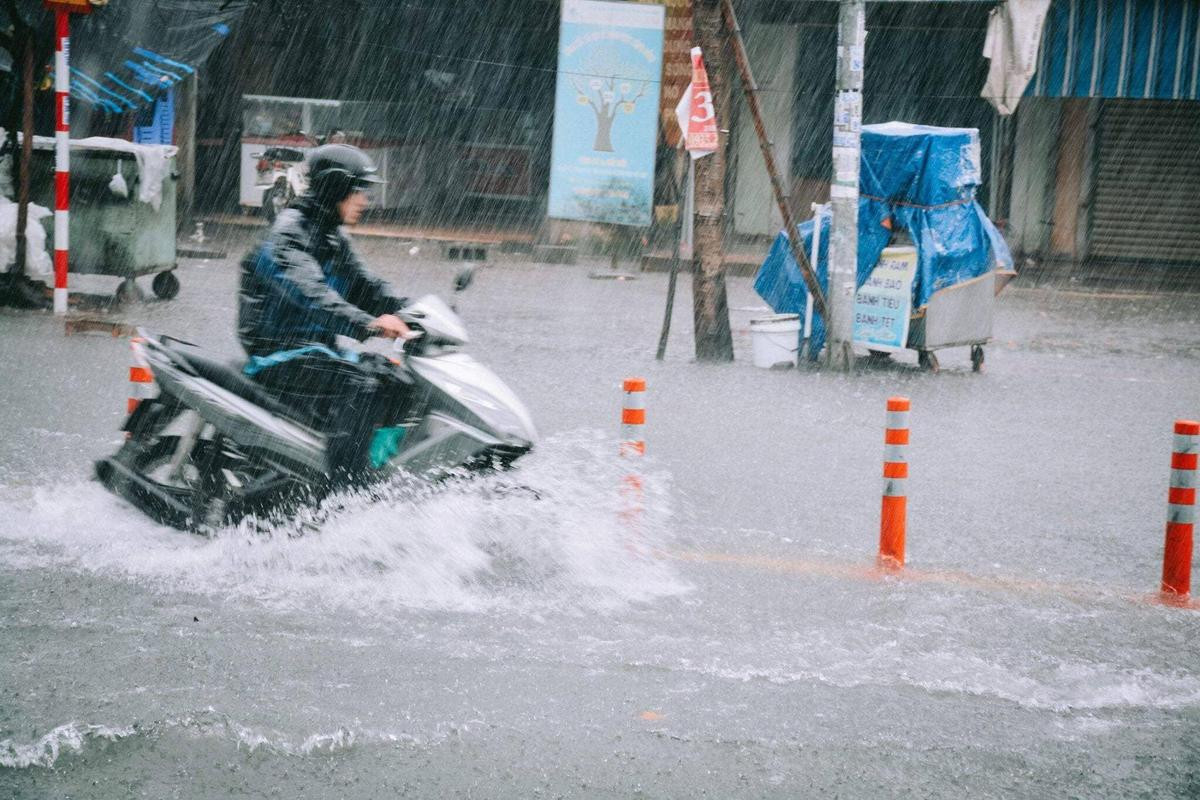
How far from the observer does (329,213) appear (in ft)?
19.9

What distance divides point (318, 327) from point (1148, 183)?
1871cm

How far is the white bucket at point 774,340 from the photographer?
503 inches

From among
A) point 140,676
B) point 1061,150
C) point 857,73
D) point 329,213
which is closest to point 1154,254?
point 1061,150

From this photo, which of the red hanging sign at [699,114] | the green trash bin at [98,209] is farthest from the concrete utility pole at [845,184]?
the green trash bin at [98,209]

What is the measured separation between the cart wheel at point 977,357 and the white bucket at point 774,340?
1656 millimetres

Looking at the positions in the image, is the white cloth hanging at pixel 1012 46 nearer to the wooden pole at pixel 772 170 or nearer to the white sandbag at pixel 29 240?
the wooden pole at pixel 772 170

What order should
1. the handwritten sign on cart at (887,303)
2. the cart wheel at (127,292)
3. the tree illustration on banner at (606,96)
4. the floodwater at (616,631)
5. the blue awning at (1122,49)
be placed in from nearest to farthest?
the floodwater at (616,631), the handwritten sign on cart at (887,303), the cart wheel at (127,292), the blue awning at (1122,49), the tree illustration on banner at (606,96)

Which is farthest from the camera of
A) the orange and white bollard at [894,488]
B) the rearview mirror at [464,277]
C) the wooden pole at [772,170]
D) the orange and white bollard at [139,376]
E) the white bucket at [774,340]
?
the white bucket at [774,340]

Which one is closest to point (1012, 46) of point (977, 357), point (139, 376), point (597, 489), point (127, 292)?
point (977, 357)

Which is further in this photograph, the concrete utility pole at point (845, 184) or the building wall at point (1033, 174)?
the building wall at point (1033, 174)

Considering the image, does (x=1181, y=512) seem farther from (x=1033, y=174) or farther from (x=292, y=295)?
(x=1033, y=174)

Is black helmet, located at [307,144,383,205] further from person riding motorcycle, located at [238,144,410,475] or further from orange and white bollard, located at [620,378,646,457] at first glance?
orange and white bollard, located at [620,378,646,457]

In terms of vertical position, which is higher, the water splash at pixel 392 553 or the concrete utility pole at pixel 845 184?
the concrete utility pole at pixel 845 184

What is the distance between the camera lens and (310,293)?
5.81 meters
